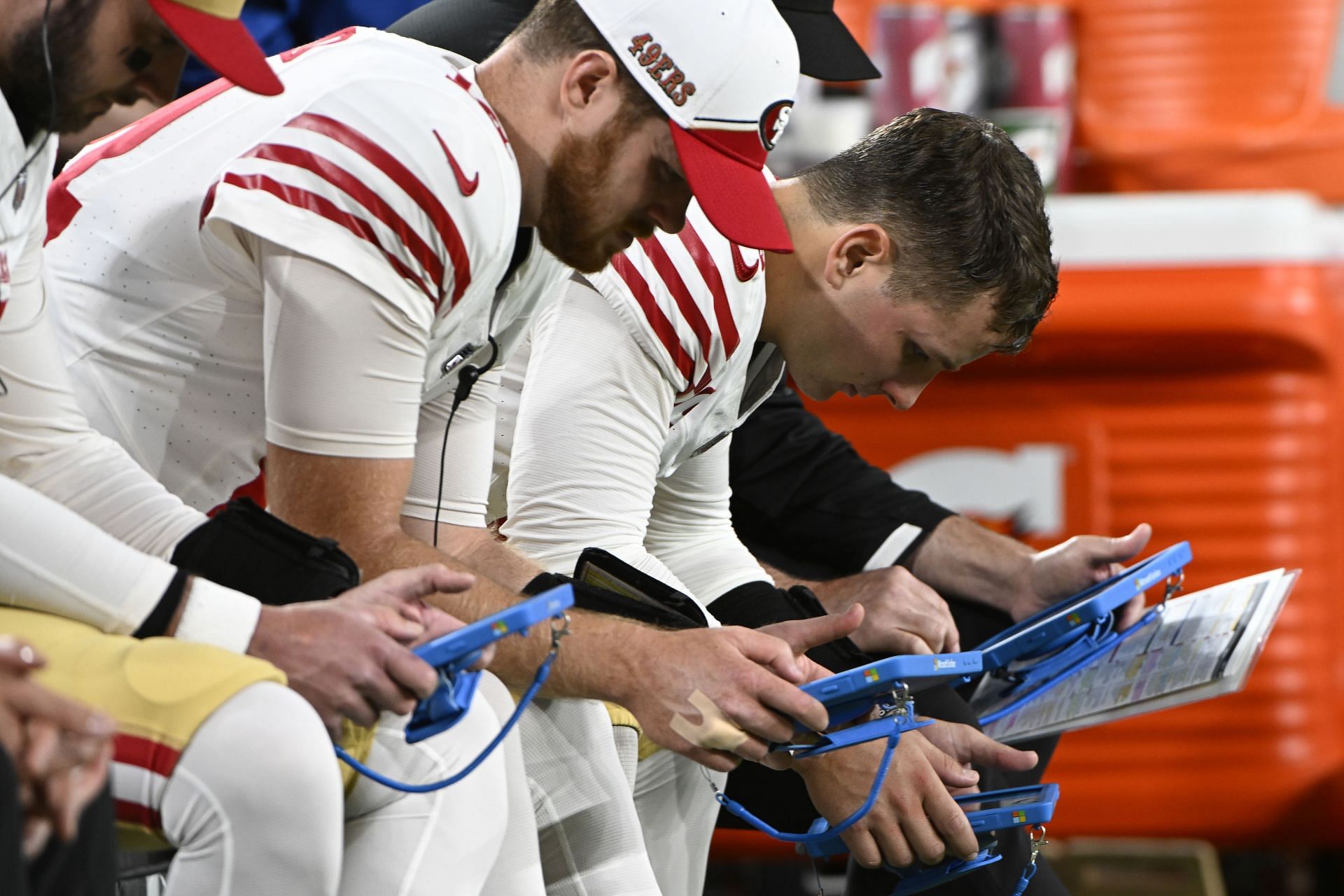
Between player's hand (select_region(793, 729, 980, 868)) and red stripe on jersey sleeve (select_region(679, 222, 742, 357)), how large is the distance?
1.17ft

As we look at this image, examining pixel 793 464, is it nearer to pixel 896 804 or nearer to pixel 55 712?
pixel 896 804

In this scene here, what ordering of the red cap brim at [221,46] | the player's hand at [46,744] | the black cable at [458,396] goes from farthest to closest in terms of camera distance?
the black cable at [458,396], the red cap brim at [221,46], the player's hand at [46,744]

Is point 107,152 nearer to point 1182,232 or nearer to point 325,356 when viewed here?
point 325,356

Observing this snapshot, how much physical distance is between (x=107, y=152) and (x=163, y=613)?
0.43 meters

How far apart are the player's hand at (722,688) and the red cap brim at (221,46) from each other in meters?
0.42

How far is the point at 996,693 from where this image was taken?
1.56 m

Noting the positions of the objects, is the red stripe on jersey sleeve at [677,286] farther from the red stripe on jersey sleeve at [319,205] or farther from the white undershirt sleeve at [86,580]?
the white undershirt sleeve at [86,580]

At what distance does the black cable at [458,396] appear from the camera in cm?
125

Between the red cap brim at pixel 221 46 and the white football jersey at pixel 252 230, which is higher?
the red cap brim at pixel 221 46

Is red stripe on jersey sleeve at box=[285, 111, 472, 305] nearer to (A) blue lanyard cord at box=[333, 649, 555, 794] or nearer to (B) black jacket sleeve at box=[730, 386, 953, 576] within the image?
(A) blue lanyard cord at box=[333, 649, 555, 794]

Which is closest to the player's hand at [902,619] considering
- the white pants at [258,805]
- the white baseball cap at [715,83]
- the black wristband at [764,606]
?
the black wristband at [764,606]

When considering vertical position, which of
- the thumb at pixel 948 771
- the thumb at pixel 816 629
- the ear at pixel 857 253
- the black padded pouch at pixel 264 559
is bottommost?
the thumb at pixel 948 771

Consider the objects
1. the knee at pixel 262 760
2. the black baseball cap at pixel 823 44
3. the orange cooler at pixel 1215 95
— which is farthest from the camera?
the orange cooler at pixel 1215 95

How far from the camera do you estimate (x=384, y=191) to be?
107cm
